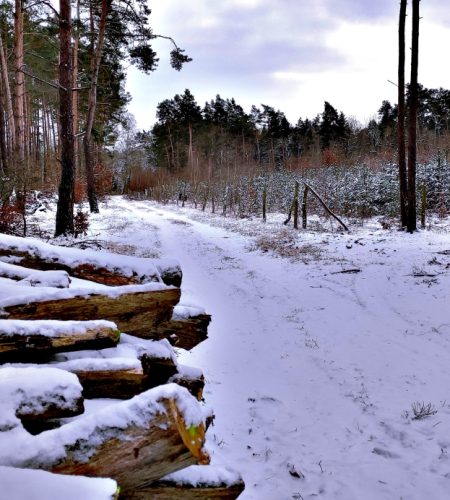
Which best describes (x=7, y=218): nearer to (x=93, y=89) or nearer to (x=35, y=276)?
(x=35, y=276)

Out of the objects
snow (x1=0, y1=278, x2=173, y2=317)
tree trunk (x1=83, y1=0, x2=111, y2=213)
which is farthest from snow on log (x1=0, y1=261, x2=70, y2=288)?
tree trunk (x1=83, y1=0, x2=111, y2=213)

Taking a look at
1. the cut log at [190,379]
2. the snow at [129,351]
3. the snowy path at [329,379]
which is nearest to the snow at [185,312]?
the snow at [129,351]

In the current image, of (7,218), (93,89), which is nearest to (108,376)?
(7,218)

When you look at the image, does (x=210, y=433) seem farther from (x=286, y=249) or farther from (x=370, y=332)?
(x=286, y=249)

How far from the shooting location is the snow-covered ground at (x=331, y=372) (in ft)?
10.1

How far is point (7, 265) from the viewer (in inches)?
120

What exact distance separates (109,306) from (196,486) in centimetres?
144

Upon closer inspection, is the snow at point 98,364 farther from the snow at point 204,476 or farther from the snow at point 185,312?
the snow at point 185,312

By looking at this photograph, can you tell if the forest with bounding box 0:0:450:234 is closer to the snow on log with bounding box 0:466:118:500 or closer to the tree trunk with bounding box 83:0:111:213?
the tree trunk with bounding box 83:0:111:213

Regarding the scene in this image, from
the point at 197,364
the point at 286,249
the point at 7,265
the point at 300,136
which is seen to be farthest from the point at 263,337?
the point at 300,136

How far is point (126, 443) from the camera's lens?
174cm

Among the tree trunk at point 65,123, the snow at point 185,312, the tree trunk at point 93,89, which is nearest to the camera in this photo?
the snow at point 185,312

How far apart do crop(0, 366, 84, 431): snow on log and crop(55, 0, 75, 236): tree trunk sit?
9245mm

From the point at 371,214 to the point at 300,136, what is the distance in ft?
163
